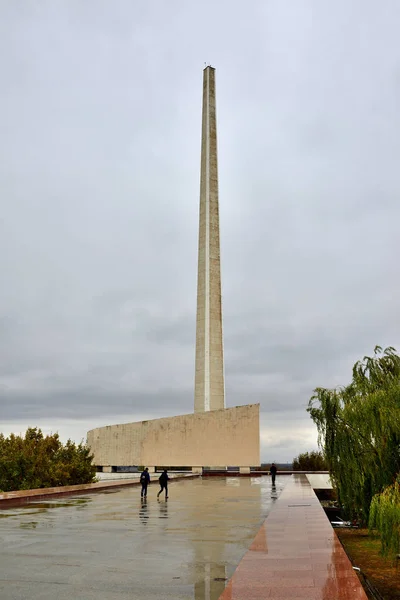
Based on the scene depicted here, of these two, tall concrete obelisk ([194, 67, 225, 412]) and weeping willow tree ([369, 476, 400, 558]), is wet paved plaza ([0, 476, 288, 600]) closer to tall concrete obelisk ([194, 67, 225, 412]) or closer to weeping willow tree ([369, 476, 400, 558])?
weeping willow tree ([369, 476, 400, 558])

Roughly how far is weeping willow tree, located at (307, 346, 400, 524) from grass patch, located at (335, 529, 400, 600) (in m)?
0.57

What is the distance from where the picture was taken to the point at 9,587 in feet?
19.1

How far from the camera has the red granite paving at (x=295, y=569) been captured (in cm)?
505

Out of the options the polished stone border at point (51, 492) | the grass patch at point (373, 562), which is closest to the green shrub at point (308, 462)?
the polished stone border at point (51, 492)

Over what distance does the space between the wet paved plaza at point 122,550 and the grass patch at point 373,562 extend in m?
2.03

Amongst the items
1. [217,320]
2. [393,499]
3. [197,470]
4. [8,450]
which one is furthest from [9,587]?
[217,320]

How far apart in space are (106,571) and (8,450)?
46.9ft

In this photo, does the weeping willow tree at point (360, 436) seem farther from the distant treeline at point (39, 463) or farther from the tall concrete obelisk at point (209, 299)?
the tall concrete obelisk at point (209, 299)

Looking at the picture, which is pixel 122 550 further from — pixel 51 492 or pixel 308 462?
pixel 308 462

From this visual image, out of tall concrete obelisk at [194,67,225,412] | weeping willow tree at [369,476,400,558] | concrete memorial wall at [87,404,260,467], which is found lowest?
weeping willow tree at [369,476,400,558]

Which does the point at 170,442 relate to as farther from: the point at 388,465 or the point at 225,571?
the point at 225,571

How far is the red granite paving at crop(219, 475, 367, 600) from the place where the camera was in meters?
5.05

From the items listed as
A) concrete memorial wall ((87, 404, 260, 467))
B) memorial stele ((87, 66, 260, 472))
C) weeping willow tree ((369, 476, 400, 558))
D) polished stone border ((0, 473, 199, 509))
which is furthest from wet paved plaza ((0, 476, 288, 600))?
memorial stele ((87, 66, 260, 472))

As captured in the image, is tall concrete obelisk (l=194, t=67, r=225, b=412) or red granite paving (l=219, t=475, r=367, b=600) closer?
red granite paving (l=219, t=475, r=367, b=600)
